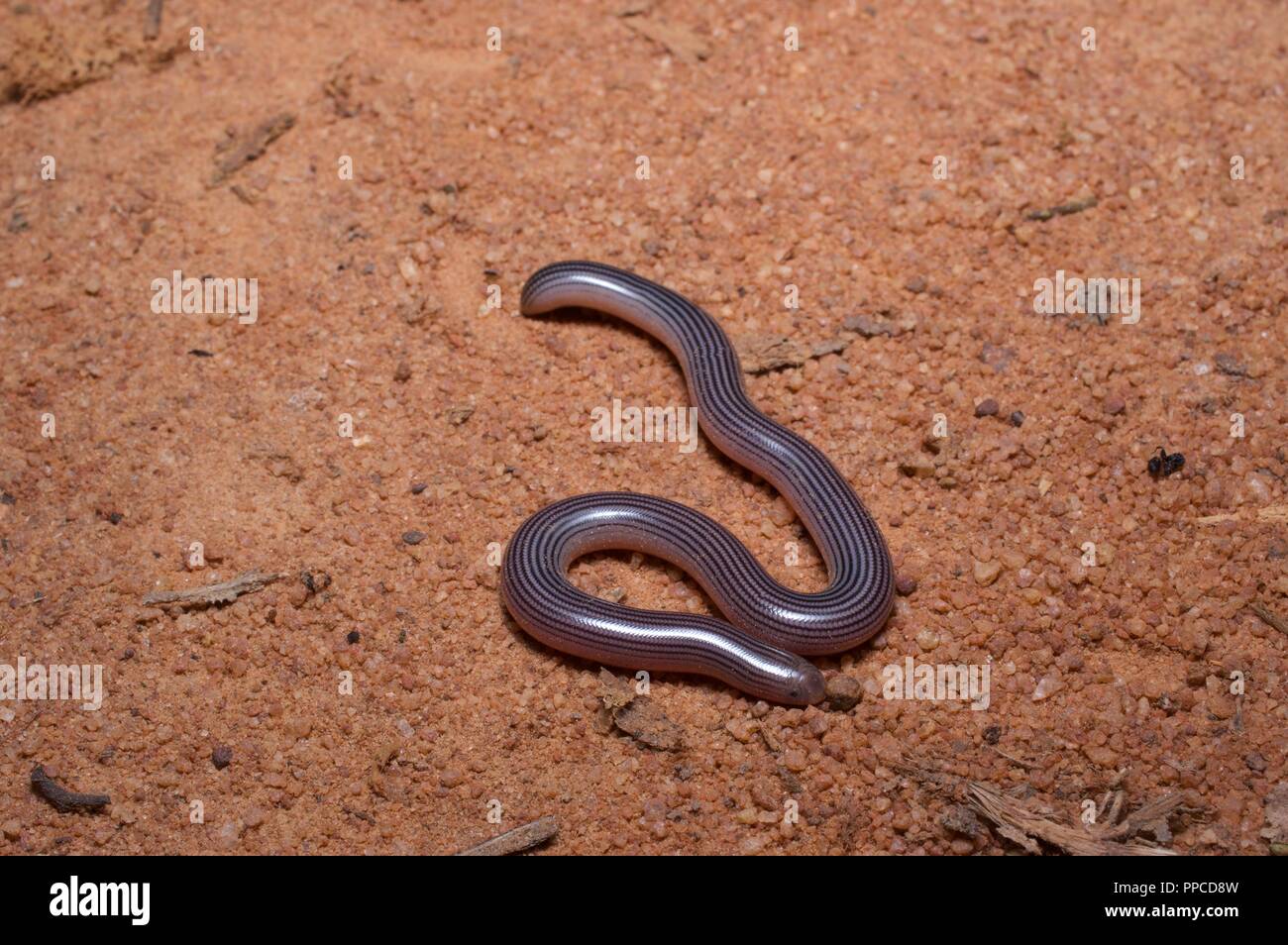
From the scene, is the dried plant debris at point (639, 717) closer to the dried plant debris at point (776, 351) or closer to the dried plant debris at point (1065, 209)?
the dried plant debris at point (776, 351)

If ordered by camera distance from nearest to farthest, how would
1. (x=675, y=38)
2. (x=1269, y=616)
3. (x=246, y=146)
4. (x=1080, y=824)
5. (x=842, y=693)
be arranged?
(x=1080, y=824) < (x=842, y=693) < (x=1269, y=616) < (x=246, y=146) < (x=675, y=38)

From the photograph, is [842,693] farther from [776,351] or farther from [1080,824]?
[776,351]

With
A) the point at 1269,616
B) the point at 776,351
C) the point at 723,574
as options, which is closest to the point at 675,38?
the point at 776,351

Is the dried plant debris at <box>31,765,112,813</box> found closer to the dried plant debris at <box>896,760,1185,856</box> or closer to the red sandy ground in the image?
the red sandy ground

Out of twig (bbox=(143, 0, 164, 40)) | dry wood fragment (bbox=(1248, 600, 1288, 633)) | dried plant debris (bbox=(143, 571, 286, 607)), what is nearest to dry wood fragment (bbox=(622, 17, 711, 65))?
twig (bbox=(143, 0, 164, 40))

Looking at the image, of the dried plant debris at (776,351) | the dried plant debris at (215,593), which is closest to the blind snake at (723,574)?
the dried plant debris at (776,351)

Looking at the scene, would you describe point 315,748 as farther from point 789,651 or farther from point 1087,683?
point 1087,683
